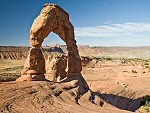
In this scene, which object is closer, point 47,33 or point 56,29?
point 47,33

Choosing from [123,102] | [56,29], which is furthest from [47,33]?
[123,102]

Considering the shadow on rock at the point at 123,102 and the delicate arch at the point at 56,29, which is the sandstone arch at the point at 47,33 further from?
the shadow on rock at the point at 123,102

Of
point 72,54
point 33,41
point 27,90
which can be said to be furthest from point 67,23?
point 27,90

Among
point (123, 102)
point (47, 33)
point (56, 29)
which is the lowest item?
point (123, 102)

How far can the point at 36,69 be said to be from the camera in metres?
13.6

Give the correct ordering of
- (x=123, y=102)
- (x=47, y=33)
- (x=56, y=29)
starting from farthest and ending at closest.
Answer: (x=123, y=102) < (x=56, y=29) < (x=47, y=33)

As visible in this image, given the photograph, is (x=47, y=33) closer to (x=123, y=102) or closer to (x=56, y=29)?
(x=56, y=29)

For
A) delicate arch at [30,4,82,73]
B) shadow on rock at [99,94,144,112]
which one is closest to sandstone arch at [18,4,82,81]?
delicate arch at [30,4,82,73]

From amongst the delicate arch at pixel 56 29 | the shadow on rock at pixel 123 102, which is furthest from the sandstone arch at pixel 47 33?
the shadow on rock at pixel 123 102

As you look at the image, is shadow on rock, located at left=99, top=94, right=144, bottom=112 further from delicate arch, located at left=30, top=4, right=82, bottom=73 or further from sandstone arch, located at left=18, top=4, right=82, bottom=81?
sandstone arch, located at left=18, top=4, right=82, bottom=81

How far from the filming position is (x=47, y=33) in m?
14.3

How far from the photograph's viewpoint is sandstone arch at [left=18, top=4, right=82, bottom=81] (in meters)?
13.6

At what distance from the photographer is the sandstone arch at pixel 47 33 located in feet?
44.5

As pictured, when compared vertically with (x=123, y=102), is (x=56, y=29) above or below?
above
